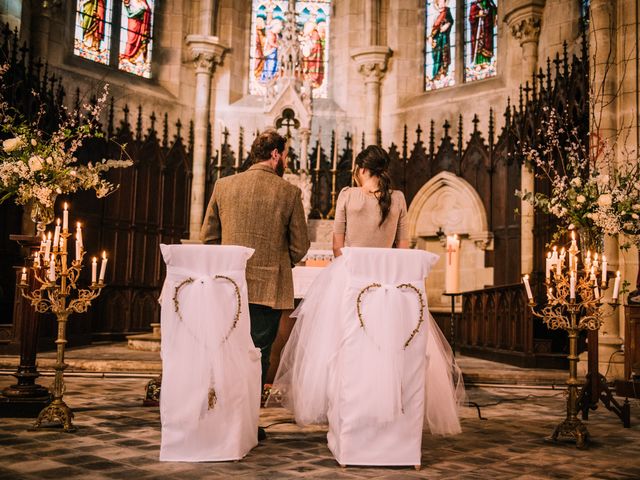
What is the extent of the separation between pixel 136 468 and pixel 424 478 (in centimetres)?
138

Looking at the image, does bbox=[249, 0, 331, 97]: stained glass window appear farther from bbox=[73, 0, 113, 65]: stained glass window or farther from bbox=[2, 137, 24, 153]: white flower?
bbox=[2, 137, 24, 153]: white flower

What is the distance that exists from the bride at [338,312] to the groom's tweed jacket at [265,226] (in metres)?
0.21

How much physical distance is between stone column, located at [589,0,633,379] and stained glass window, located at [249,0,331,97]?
704 cm

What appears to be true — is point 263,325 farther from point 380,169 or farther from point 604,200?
point 604,200

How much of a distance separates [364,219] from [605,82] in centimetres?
560

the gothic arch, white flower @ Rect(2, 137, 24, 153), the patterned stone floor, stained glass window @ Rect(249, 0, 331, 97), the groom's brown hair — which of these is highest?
stained glass window @ Rect(249, 0, 331, 97)

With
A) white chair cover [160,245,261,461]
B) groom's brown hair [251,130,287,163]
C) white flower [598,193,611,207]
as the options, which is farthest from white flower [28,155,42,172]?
white flower [598,193,611,207]

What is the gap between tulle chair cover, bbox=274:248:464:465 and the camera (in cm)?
360

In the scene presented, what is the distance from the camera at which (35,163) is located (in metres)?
5.33

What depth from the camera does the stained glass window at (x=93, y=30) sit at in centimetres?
1291

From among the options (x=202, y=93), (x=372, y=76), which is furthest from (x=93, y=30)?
(x=372, y=76)

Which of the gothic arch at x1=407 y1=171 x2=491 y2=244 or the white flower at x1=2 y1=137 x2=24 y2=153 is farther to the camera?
the gothic arch at x1=407 y1=171 x2=491 y2=244

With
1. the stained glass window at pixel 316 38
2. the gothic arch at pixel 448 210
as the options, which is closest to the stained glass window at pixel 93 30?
the stained glass window at pixel 316 38

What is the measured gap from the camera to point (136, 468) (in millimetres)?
3416
